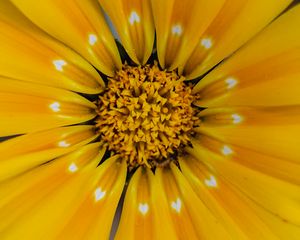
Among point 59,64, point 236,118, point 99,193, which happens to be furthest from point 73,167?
point 236,118

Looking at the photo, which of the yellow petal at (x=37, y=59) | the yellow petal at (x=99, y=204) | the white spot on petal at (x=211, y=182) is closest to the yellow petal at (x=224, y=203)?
the white spot on petal at (x=211, y=182)

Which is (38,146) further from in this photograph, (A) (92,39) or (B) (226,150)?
(B) (226,150)

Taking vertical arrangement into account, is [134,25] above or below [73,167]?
above

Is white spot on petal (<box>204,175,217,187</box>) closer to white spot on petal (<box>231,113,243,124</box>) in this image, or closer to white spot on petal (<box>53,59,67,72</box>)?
white spot on petal (<box>231,113,243,124</box>)

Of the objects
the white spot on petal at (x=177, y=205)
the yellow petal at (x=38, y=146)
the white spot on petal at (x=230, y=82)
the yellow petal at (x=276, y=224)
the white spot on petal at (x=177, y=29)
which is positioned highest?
the white spot on petal at (x=177, y=29)

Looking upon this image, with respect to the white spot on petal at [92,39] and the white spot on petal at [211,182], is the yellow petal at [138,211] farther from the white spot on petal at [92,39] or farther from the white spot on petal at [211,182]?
the white spot on petal at [92,39]
